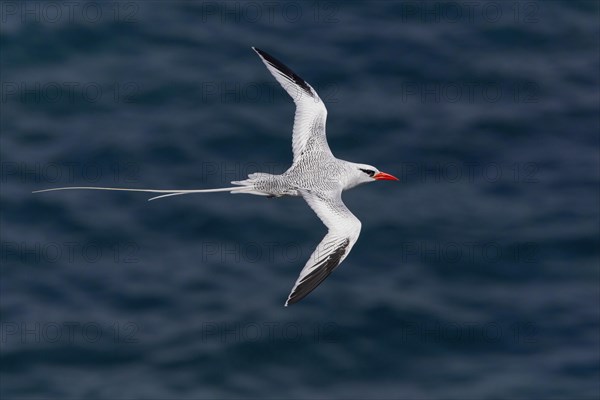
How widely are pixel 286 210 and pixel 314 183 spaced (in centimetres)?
850

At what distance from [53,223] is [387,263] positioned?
29.2ft

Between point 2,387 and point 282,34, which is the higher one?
point 282,34

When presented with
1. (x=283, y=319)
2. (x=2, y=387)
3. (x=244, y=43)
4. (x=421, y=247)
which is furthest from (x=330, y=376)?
(x=244, y=43)

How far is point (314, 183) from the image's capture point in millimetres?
27391

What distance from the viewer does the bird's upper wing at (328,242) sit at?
24.7 meters

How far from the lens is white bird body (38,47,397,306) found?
2528 cm

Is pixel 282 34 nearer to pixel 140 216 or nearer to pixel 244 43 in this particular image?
pixel 244 43

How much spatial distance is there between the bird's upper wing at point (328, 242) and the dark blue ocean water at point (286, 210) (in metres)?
8.19

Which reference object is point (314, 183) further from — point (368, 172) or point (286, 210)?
point (286, 210)

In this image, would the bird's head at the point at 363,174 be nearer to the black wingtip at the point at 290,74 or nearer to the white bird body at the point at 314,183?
the white bird body at the point at 314,183

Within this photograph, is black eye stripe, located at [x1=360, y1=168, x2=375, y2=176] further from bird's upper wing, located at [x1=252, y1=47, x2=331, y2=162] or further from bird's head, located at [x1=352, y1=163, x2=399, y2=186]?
bird's upper wing, located at [x1=252, y1=47, x2=331, y2=162]

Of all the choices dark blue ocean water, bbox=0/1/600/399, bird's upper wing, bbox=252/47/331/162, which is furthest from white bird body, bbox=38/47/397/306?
dark blue ocean water, bbox=0/1/600/399

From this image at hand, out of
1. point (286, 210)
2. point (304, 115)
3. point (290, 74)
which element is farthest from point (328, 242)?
point (286, 210)

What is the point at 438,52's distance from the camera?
4028cm
